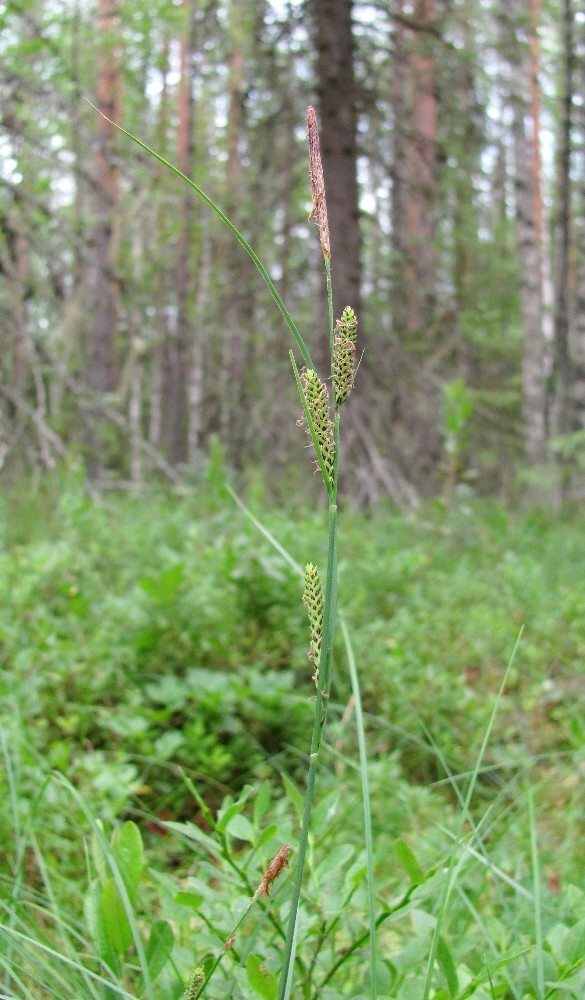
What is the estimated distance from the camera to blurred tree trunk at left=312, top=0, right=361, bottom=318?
654 centimetres

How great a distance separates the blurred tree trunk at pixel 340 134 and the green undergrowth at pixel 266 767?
2881mm

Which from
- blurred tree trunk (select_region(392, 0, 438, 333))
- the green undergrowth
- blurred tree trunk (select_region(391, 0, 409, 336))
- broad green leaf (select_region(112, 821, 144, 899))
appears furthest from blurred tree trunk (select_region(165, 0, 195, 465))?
broad green leaf (select_region(112, 821, 144, 899))

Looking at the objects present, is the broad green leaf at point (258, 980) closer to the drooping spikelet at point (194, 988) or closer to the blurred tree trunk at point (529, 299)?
the drooping spikelet at point (194, 988)

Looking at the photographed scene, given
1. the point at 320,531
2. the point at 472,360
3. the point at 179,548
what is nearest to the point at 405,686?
the point at 320,531

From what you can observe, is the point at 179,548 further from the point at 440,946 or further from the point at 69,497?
the point at 440,946

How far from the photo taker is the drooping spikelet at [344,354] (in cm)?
75

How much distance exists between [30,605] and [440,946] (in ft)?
7.60

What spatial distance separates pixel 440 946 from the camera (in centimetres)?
106

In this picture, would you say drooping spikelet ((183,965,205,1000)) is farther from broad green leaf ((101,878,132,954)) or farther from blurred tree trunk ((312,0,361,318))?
blurred tree trunk ((312,0,361,318))

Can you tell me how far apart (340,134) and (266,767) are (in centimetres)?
545

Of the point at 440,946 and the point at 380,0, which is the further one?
the point at 380,0

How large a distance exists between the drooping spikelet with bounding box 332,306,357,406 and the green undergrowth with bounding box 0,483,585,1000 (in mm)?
541

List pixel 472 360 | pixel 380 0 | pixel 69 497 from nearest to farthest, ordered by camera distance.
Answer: pixel 69 497
pixel 380 0
pixel 472 360

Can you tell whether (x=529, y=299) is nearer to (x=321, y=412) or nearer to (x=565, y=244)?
(x=565, y=244)
